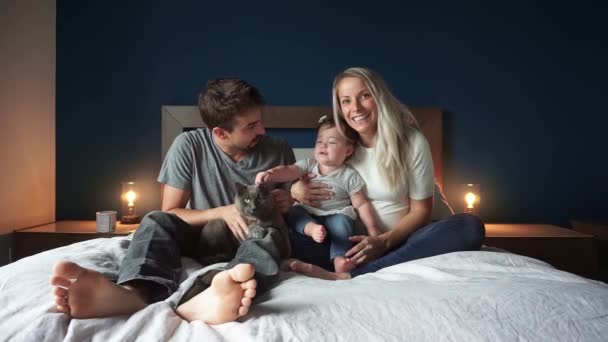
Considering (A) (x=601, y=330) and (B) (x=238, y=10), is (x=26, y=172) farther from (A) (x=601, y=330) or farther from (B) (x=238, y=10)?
(A) (x=601, y=330)

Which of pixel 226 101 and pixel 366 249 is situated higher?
pixel 226 101

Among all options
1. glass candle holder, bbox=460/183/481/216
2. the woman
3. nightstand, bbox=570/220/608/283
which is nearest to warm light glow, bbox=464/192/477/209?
glass candle holder, bbox=460/183/481/216

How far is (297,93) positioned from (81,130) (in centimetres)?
150

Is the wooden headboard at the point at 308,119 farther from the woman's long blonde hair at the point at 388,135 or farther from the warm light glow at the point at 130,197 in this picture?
the woman's long blonde hair at the point at 388,135

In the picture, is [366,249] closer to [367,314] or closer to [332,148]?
[332,148]

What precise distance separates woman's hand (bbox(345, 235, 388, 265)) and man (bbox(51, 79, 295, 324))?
30 centimetres

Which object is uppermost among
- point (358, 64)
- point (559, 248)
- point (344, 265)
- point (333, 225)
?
point (358, 64)

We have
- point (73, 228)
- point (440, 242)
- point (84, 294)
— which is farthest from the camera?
point (73, 228)

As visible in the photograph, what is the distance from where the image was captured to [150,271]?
1041 millimetres

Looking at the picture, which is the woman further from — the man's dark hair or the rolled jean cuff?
the rolled jean cuff

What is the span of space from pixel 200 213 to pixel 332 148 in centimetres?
54

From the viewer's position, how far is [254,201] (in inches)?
54.0

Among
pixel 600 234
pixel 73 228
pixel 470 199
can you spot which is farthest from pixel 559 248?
pixel 73 228

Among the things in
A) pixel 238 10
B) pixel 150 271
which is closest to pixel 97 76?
pixel 238 10
